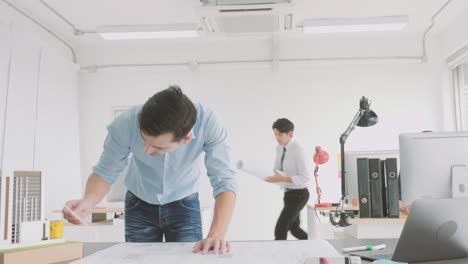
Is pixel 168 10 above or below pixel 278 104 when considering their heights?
above

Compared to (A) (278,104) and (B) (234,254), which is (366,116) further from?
(A) (278,104)

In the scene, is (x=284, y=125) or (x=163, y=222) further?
(x=284, y=125)

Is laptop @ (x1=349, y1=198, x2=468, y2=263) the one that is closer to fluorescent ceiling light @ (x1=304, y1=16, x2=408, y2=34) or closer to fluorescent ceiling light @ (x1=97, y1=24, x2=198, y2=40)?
fluorescent ceiling light @ (x1=304, y1=16, x2=408, y2=34)

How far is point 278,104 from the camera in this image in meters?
5.51

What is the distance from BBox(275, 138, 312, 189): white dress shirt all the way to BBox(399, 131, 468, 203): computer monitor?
7.12ft

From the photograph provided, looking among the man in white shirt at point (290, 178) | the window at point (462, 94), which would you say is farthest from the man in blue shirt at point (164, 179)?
the window at point (462, 94)

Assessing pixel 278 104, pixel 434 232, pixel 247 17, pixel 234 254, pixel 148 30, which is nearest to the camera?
pixel 434 232

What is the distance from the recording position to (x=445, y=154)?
168cm

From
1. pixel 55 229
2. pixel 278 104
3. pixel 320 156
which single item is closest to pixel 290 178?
pixel 320 156

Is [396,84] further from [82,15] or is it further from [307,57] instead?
[82,15]

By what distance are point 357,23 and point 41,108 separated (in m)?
3.44

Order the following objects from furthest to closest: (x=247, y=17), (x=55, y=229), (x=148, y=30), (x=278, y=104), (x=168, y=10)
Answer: (x=278, y=104)
(x=148, y=30)
(x=168, y=10)
(x=247, y=17)
(x=55, y=229)

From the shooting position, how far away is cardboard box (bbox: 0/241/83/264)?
43.3 inches

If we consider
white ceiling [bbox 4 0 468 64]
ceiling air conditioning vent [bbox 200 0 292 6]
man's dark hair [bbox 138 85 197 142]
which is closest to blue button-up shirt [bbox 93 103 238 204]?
man's dark hair [bbox 138 85 197 142]
